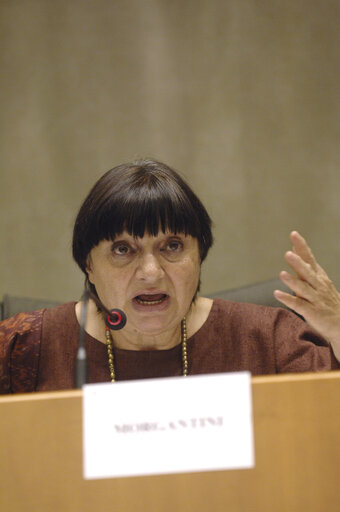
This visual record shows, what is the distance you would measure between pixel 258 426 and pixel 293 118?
2.00 meters

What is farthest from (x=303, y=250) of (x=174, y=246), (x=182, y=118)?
(x=182, y=118)

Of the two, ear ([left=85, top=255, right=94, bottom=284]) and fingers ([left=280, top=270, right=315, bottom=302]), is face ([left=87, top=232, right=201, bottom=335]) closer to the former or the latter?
ear ([left=85, top=255, right=94, bottom=284])

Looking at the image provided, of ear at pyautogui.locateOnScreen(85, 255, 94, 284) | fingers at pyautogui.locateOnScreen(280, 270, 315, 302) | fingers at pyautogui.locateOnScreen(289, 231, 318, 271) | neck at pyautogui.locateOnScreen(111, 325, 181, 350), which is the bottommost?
neck at pyautogui.locateOnScreen(111, 325, 181, 350)

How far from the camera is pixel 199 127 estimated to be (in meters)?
2.51

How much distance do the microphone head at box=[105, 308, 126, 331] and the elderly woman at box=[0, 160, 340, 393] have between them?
17 centimetres

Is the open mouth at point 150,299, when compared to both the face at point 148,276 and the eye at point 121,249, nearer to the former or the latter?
the face at point 148,276

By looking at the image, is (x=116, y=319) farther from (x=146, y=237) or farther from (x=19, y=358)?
(x=19, y=358)

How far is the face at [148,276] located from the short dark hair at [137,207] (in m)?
0.02

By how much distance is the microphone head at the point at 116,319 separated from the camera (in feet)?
3.25

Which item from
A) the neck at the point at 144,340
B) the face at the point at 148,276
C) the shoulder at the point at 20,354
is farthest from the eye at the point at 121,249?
the shoulder at the point at 20,354

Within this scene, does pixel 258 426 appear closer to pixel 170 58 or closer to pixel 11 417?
pixel 11 417

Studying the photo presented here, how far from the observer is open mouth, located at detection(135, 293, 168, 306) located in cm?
133

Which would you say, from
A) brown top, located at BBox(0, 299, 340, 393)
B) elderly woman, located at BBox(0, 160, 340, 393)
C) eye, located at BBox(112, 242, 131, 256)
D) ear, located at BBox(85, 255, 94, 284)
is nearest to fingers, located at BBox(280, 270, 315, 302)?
elderly woman, located at BBox(0, 160, 340, 393)

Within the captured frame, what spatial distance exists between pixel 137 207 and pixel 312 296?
45 centimetres
